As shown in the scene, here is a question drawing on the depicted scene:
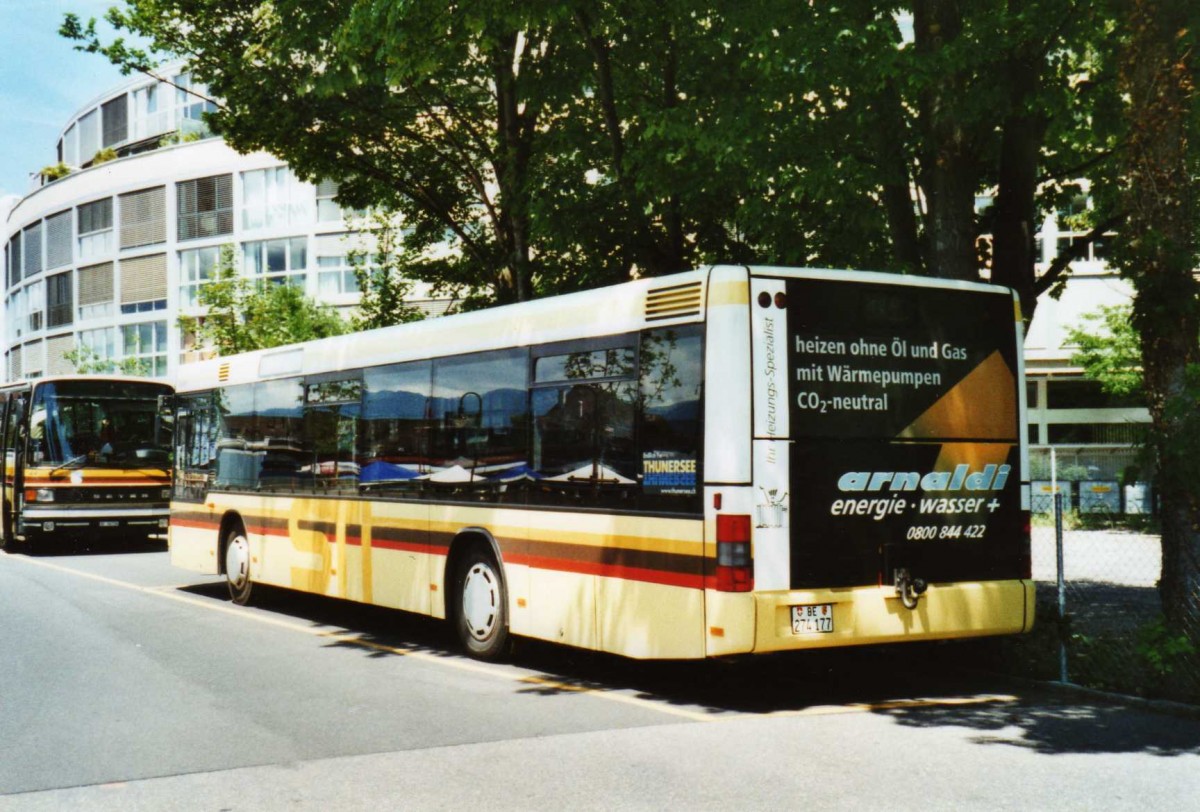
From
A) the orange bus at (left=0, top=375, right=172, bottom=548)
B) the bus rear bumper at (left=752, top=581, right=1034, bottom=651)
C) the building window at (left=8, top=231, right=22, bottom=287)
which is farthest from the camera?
the building window at (left=8, top=231, right=22, bottom=287)

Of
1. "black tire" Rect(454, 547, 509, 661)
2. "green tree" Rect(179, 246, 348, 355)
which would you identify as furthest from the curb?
"green tree" Rect(179, 246, 348, 355)

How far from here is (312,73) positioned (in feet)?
56.1

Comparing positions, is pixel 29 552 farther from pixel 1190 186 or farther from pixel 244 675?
pixel 1190 186

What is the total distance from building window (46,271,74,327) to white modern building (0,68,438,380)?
0.32 feet

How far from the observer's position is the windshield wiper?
22406 millimetres

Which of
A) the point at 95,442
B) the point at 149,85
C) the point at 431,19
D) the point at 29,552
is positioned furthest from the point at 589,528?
the point at 149,85

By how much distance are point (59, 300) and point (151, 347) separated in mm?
10003

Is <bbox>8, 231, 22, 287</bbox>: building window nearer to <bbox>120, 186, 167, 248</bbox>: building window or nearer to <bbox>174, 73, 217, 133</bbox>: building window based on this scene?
<bbox>120, 186, 167, 248</bbox>: building window

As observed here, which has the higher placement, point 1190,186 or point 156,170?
point 156,170

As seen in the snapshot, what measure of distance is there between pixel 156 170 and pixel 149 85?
7.00 m

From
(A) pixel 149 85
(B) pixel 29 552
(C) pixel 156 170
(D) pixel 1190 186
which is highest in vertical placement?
(A) pixel 149 85

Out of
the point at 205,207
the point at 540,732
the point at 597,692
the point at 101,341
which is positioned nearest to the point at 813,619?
the point at 597,692

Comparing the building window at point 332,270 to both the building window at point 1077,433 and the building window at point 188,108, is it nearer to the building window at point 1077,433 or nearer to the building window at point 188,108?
the building window at point 188,108

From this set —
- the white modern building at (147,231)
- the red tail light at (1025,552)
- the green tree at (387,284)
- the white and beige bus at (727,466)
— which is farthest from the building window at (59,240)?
the red tail light at (1025,552)
